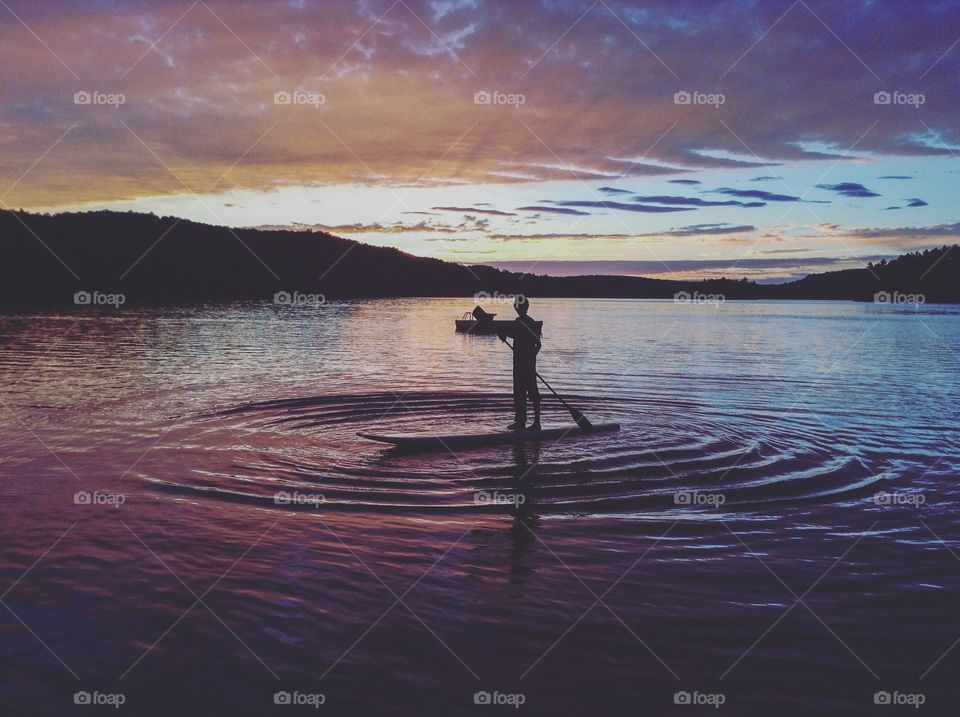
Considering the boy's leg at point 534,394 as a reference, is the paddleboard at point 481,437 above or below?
below

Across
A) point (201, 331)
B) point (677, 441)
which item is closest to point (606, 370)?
point (677, 441)

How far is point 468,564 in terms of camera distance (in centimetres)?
923

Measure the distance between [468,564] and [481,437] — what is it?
7.46 meters

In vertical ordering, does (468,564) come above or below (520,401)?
below

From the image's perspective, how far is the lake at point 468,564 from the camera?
254 inches

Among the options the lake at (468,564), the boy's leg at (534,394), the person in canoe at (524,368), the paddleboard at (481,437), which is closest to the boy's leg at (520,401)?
the person in canoe at (524,368)

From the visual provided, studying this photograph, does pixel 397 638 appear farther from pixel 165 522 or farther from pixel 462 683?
pixel 165 522

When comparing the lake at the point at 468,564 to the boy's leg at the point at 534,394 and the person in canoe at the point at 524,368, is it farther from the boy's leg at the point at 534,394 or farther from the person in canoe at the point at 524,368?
the boy's leg at the point at 534,394

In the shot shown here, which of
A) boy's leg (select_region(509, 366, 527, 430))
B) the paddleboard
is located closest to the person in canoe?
boy's leg (select_region(509, 366, 527, 430))

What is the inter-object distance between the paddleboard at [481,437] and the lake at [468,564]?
450 millimetres

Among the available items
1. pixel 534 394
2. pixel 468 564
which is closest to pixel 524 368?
pixel 534 394

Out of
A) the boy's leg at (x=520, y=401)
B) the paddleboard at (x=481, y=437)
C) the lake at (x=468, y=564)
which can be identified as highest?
the boy's leg at (x=520, y=401)

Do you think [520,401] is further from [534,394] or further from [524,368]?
[524,368]

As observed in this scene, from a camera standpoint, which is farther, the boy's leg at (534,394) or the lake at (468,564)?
the boy's leg at (534,394)
